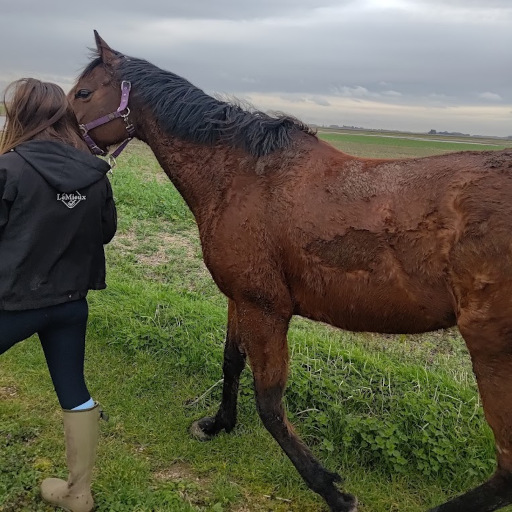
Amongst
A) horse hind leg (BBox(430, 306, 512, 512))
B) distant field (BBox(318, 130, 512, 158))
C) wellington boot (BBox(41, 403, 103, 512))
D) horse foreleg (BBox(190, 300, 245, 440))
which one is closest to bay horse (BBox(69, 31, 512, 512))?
horse hind leg (BBox(430, 306, 512, 512))

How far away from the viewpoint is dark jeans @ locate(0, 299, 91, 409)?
2.52 meters

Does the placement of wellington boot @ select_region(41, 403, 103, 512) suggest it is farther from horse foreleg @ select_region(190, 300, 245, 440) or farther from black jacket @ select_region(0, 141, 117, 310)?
horse foreleg @ select_region(190, 300, 245, 440)

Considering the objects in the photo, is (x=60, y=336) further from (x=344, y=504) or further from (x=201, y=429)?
(x=344, y=504)

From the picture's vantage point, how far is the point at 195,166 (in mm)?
3213

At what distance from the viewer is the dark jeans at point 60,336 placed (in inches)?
99.2

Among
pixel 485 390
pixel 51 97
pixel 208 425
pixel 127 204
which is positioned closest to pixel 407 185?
pixel 485 390

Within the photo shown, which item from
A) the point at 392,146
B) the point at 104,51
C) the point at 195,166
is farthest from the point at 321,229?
the point at 392,146

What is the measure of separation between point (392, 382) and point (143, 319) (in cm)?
252

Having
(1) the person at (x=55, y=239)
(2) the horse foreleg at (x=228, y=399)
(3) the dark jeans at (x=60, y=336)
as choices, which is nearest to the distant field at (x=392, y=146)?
(2) the horse foreleg at (x=228, y=399)

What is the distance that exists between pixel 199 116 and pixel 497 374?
2.28 metres

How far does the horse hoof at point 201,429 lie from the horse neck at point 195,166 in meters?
1.56

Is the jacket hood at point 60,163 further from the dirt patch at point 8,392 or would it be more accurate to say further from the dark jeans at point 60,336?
the dirt patch at point 8,392

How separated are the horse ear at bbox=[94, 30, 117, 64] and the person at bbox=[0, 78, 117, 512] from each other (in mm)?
947

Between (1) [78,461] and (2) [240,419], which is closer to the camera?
(1) [78,461]
